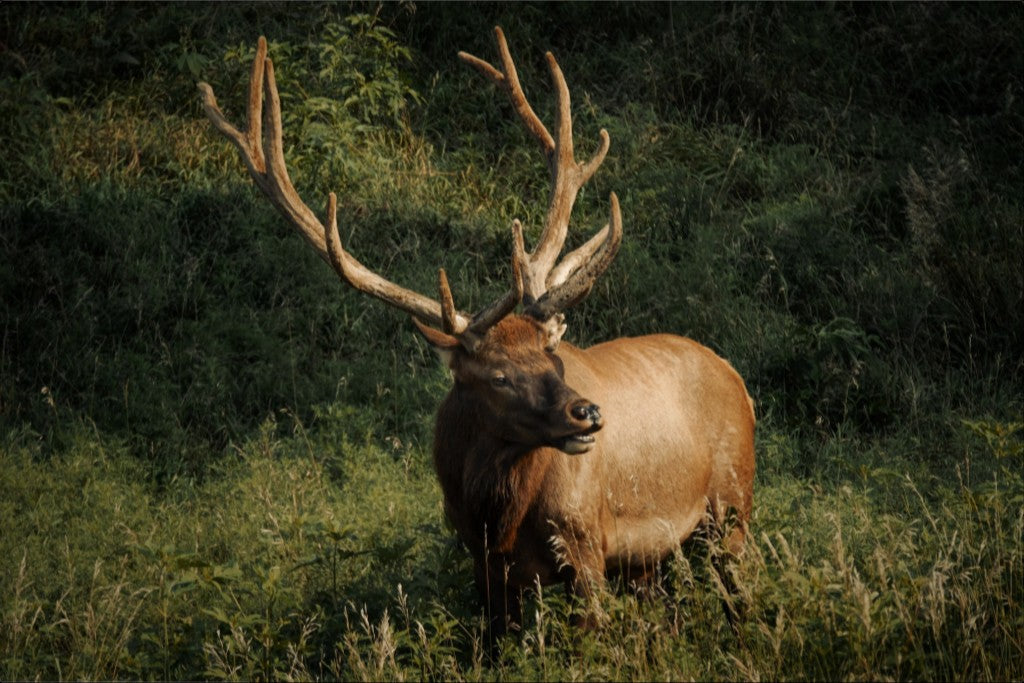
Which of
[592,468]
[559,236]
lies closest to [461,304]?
[559,236]

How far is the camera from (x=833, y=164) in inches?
437

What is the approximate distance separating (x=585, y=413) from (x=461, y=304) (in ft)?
14.8

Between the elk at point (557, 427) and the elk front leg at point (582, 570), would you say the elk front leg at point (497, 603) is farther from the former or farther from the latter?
the elk front leg at point (582, 570)

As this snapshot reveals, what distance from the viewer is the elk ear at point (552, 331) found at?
18.7ft

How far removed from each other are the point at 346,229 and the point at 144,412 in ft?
7.98

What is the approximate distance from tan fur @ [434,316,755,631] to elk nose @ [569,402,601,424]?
0.57 ft

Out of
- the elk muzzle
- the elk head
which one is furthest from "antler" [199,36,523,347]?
the elk muzzle

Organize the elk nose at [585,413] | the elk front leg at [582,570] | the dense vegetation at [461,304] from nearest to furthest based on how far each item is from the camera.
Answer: the elk nose at [585,413] < the dense vegetation at [461,304] < the elk front leg at [582,570]

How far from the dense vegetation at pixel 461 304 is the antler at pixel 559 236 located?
50.4 inches

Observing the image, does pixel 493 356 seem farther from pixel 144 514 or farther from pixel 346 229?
pixel 346 229

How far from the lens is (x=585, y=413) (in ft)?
16.9

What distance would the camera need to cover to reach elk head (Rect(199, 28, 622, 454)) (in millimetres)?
5328

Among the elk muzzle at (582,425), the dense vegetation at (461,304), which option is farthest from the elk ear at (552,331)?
the dense vegetation at (461,304)

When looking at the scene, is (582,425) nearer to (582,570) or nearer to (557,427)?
(557,427)
